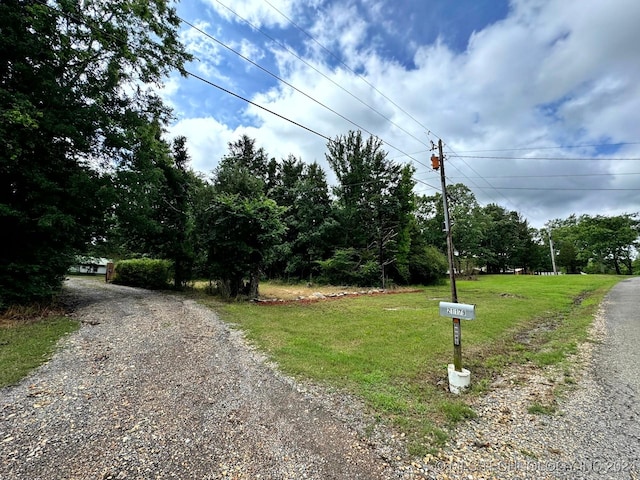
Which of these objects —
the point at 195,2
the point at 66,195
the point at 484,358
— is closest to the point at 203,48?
the point at 195,2

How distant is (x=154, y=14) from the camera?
31.9ft

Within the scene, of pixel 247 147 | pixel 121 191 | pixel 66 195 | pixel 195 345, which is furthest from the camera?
pixel 247 147

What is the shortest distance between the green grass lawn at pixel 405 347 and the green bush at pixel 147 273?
663 centimetres

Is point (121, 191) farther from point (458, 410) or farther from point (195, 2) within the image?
point (458, 410)

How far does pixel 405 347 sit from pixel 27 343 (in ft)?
24.0

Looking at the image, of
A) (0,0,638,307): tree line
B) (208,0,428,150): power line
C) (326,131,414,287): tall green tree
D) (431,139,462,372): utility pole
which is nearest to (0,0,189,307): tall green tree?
(0,0,638,307): tree line

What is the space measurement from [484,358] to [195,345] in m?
5.66

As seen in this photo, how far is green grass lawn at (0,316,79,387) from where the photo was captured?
4113mm

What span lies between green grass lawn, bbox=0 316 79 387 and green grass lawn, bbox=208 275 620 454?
349 centimetres

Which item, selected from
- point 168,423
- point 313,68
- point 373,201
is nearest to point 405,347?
point 168,423

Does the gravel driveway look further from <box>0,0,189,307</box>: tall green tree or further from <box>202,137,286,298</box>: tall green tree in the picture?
<box>202,137,286,298</box>: tall green tree

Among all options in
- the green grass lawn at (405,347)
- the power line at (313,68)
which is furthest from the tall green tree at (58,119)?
the green grass lawn at (405,347)

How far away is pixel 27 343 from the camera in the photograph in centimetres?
522

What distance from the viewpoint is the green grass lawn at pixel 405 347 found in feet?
11.2
